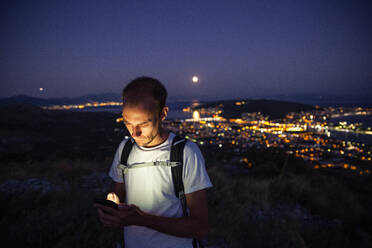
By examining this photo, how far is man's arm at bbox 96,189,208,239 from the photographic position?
126 cm

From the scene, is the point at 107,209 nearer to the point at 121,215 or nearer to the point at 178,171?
the point at 121,215

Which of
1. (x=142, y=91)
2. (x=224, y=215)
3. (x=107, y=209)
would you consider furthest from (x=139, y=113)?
(x=224, y=215)

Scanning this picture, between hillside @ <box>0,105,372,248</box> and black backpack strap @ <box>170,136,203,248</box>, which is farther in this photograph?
hillside @ <box>0,105,372,248</box>

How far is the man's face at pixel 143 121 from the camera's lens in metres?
1.46

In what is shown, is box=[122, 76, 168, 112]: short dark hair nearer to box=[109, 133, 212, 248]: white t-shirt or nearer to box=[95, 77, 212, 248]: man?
box=[95, 77, 212, 248]: man

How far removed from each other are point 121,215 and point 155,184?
341 millimetres

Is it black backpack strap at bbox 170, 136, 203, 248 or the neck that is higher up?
the neck

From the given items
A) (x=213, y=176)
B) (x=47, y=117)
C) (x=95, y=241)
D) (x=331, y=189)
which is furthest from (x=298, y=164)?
(x=47, y=117)

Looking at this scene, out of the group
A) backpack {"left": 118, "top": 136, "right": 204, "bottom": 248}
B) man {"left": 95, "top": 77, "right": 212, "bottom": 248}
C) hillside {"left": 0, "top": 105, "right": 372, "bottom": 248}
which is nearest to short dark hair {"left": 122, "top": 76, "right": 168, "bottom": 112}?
man {"left": 95, "top": 77, "right": 212, "bottom": 248}

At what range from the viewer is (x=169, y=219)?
1.31m

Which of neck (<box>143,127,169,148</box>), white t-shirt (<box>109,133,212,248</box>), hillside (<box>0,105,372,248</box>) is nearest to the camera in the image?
white t-shirt (<box>109,133,212,248</box>)

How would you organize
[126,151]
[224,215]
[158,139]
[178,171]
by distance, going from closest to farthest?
[178,171], [158,139], [126,151], [224,215]

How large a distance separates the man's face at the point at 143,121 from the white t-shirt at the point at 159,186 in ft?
0.38

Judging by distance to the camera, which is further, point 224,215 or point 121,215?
point 224,215
